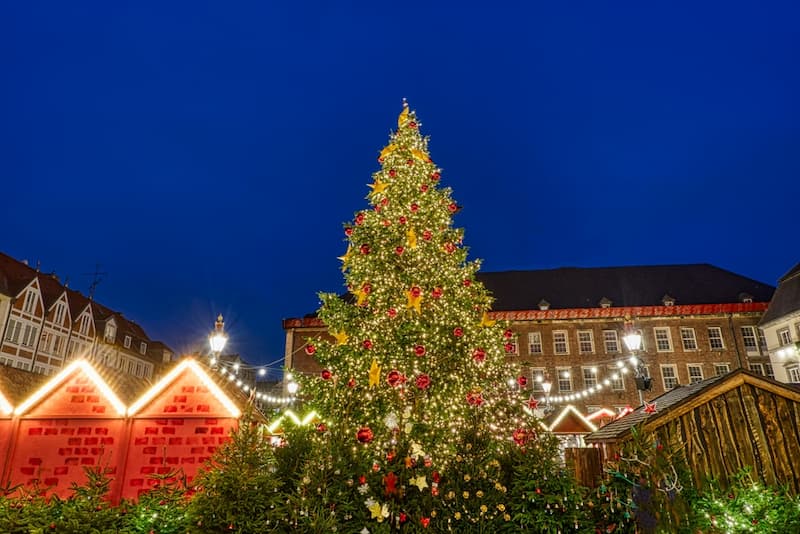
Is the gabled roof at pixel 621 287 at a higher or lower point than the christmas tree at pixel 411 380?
higher

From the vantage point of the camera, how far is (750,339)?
119ft

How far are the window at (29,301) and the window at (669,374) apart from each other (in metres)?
49.0

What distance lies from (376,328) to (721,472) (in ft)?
23.6

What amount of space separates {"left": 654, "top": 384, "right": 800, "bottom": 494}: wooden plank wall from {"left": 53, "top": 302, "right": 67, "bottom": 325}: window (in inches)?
1740

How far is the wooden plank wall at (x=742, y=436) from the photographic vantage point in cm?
705

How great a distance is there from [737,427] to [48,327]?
44368 mm

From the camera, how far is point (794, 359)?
106 ft

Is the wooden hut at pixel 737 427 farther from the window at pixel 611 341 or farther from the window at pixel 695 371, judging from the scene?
the window at pixel 695 371

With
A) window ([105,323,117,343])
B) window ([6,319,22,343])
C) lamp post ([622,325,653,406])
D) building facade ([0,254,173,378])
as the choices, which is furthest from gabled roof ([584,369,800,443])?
window ([105,323,117,343])

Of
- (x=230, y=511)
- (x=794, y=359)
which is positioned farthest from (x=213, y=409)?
(x=794, y=359)

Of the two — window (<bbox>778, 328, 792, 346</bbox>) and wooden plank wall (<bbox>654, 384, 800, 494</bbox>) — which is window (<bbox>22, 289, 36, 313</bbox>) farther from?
window (<bbox>778, 328, 792, 346</bbox>)

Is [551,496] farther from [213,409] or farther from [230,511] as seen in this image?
[213,409]

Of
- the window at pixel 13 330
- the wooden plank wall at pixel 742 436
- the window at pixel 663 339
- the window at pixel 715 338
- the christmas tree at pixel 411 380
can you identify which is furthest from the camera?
the window at pixel 663 339

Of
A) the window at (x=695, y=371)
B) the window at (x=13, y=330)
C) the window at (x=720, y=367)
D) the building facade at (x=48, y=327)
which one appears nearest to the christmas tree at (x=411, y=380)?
the building facade at (x=48, y=327)
